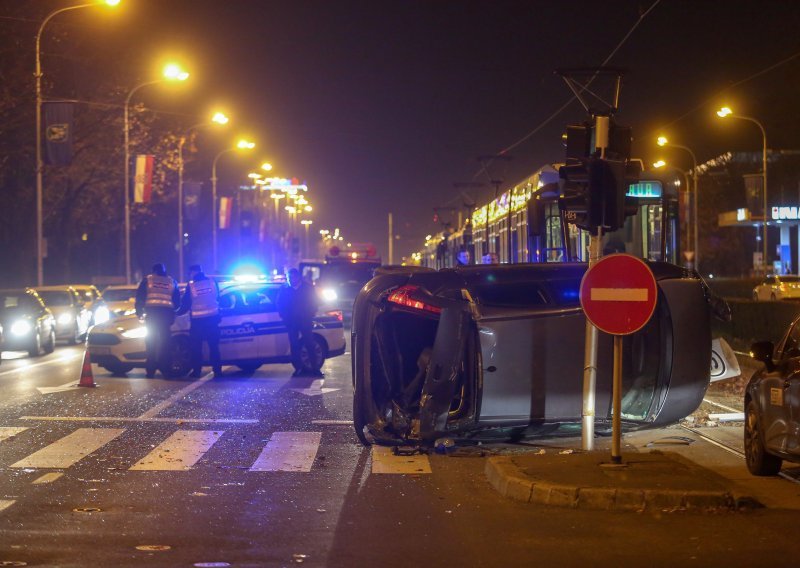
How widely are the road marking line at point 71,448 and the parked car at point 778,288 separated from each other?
109 feet

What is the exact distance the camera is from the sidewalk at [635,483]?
9016 mm

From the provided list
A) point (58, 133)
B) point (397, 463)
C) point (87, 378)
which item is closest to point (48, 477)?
point (397, 463)

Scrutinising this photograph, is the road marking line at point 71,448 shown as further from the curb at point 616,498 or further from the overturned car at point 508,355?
the curb at point 616,498

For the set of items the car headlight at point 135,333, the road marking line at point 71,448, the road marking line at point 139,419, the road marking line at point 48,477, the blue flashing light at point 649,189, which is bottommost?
the road marking line at point 139,419

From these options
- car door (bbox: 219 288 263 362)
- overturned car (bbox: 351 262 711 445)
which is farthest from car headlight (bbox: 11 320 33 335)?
overturned car (bbox: 351 262 711 445)

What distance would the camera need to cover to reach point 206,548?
7719 mm

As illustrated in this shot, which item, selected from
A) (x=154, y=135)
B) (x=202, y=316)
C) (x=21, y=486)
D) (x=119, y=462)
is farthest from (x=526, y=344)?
(x=154, y=135)

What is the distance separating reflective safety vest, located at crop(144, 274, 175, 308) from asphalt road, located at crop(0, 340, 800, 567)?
519cm

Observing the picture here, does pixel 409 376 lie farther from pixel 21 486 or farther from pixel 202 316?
pixel 202 316

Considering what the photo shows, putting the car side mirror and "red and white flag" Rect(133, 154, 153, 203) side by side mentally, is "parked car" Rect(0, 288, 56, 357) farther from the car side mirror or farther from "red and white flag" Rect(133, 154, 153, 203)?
the car side mirror

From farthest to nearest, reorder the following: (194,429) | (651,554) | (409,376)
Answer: (194,429), (409,376), (651,554)

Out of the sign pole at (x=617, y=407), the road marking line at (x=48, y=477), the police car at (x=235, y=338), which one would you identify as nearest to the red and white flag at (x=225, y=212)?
the police car at (x=235, y=338)

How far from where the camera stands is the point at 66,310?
110ft

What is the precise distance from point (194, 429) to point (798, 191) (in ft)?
230
